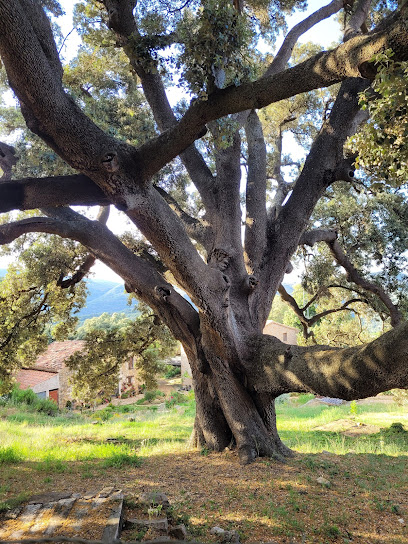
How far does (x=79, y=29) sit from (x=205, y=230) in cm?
466

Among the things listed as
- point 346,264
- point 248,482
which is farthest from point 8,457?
point 346,264

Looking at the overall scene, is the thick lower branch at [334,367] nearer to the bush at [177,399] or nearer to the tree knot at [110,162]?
the tree knot at [110,162]

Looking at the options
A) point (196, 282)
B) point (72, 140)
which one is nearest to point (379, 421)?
point (196, 282)

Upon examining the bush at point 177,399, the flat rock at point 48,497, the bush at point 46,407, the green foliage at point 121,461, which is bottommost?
the flat rock at point 48,497

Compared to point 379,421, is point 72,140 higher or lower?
higher

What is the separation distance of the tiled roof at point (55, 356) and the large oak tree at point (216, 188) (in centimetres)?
1695

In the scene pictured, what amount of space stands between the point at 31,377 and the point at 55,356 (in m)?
2.56

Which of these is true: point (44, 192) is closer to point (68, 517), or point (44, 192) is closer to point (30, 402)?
point (68, 517)

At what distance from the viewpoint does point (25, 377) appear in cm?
2412

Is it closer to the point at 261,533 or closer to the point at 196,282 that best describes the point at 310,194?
the point at 196,282

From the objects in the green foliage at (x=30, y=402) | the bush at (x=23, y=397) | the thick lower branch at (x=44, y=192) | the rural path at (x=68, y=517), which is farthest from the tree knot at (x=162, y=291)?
the bush at (x=23, y=397)

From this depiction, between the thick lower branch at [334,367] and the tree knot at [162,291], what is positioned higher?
the tree knot at [162,291]

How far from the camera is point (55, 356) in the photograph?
26.3 m

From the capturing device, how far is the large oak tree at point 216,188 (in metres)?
3.94
